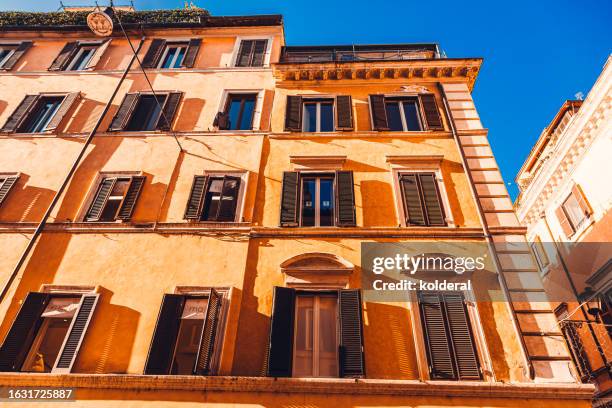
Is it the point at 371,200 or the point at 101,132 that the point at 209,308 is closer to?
the point at 371,200

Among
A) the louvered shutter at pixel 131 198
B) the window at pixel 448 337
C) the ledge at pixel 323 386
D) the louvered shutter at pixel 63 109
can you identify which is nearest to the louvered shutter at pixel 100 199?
the louvered shutter at pixel 131 198

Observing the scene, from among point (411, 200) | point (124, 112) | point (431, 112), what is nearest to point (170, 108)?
point (124, 112)

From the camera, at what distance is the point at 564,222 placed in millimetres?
16578

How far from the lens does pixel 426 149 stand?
10750 mm

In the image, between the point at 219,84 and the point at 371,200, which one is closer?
the point at 371,200

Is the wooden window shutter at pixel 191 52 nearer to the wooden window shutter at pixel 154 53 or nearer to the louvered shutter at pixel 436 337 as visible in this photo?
the wooden window shutter at pixel 154 53

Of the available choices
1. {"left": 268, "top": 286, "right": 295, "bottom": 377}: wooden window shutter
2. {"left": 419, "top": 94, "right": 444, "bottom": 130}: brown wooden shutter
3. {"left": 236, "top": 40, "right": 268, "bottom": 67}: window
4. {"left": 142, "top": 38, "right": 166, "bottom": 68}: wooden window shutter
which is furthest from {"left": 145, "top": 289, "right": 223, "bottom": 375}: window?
{"left": 142, "top": 38, "right": 166, "bottom": 68}: wooden window shutter

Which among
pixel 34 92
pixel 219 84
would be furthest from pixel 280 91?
pixel 34 92

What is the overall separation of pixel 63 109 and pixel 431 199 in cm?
1213

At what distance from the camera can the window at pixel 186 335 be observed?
6.91 meters

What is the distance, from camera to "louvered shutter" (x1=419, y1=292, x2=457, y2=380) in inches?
270

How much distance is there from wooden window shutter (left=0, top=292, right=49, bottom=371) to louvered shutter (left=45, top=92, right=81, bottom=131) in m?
6.36

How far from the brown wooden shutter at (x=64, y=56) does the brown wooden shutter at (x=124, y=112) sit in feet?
13.1

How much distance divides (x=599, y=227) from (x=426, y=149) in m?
8.52
